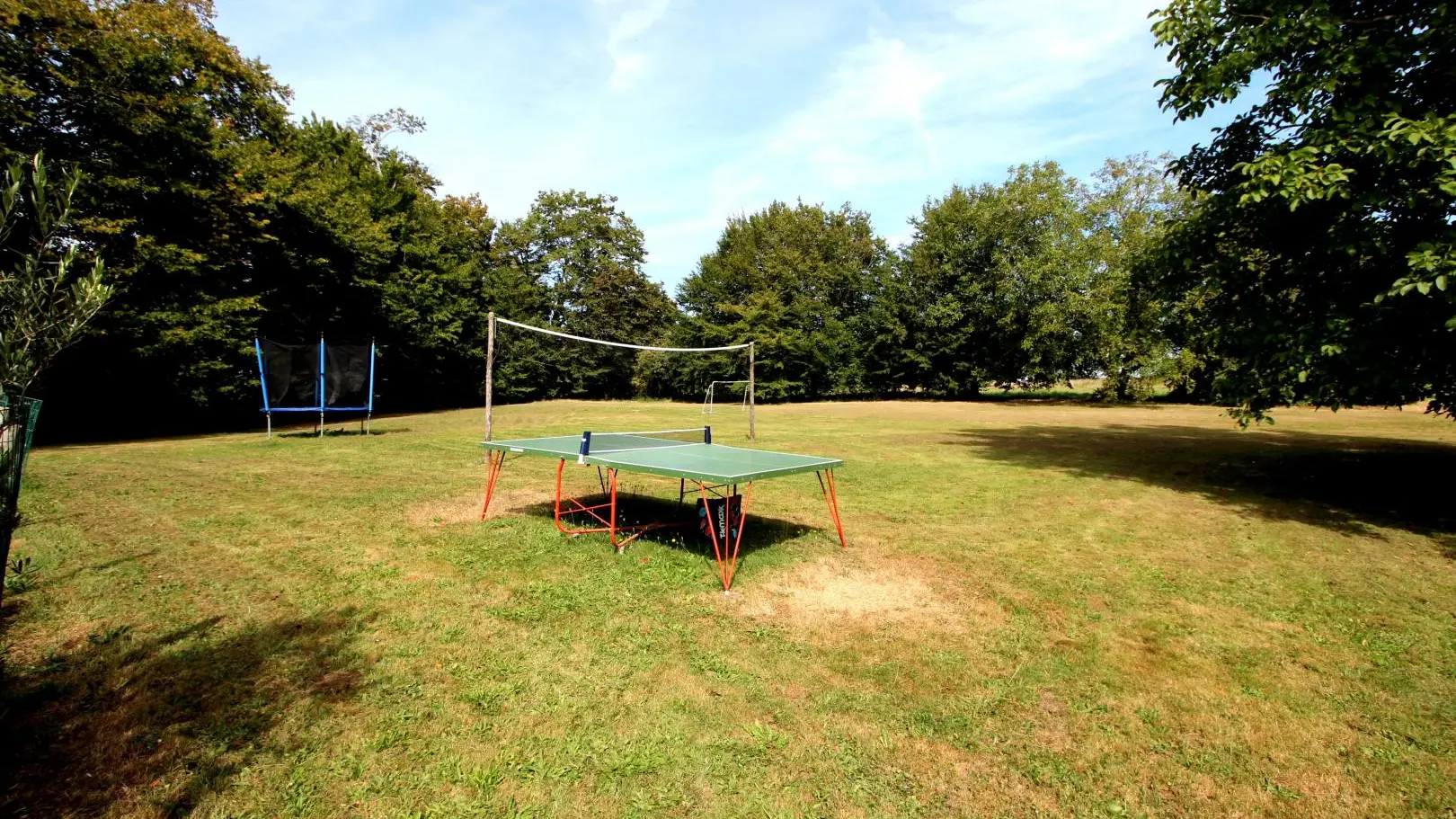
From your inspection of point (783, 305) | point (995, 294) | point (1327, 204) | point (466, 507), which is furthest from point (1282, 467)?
point (783, 305)

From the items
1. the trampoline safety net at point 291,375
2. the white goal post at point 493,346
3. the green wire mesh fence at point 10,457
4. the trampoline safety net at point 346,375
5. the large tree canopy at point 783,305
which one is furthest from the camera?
the large tree canopy at point 783,305

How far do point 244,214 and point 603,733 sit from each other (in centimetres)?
2434

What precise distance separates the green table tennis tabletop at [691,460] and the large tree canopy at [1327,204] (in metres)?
6.47

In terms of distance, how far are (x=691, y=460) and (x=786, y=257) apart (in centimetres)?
4437

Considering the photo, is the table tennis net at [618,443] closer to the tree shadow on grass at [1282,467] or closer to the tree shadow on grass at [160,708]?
the tree shadow on grass at [160,708]

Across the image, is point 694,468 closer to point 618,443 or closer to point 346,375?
point 618,443

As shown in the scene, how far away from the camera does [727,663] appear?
4.07 m

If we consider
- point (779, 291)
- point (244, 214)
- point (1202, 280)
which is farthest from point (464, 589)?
point (779, 291)

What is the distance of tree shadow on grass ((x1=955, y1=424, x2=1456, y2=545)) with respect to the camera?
8.73 metres

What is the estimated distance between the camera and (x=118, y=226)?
16094 millimetres

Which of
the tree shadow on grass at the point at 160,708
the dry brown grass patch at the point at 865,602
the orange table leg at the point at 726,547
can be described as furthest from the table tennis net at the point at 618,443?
the tree shadow on grass at the point at 160,708

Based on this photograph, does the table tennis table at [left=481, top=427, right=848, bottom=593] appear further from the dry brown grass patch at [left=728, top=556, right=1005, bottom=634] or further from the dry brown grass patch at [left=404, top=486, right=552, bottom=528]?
the dry brown grass patch at [left=728, top=556, right=1005, bottom=634]

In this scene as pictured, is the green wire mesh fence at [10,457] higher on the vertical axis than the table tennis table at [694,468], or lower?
higher

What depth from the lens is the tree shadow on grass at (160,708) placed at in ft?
8.89
